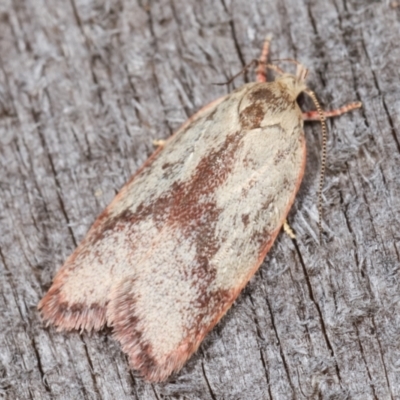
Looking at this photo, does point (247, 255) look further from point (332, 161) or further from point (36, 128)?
point (36, 128)

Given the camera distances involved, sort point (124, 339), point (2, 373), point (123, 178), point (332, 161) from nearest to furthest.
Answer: point (124, 339) < point (2, 373) < point (332, 161) < point (123, 178)

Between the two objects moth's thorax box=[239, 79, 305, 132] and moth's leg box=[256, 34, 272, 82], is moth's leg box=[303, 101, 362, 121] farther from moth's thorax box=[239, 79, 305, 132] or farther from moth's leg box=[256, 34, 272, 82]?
moth's leg box=[256, 34, 272, 82]

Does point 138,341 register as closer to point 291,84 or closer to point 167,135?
point 167,135

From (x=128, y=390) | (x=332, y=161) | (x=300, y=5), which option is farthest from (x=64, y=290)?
(x=300, y=5)

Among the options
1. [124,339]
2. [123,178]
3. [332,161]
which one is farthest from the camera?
[123,178]

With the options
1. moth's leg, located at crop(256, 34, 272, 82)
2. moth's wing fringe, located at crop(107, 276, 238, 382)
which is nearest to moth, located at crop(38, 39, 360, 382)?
moth's wing fringe, located at crop(107, 276, 238, 382)

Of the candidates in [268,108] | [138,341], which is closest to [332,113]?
[268,108]

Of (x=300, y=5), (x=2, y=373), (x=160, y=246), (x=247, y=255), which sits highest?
(x=300, y=5)
